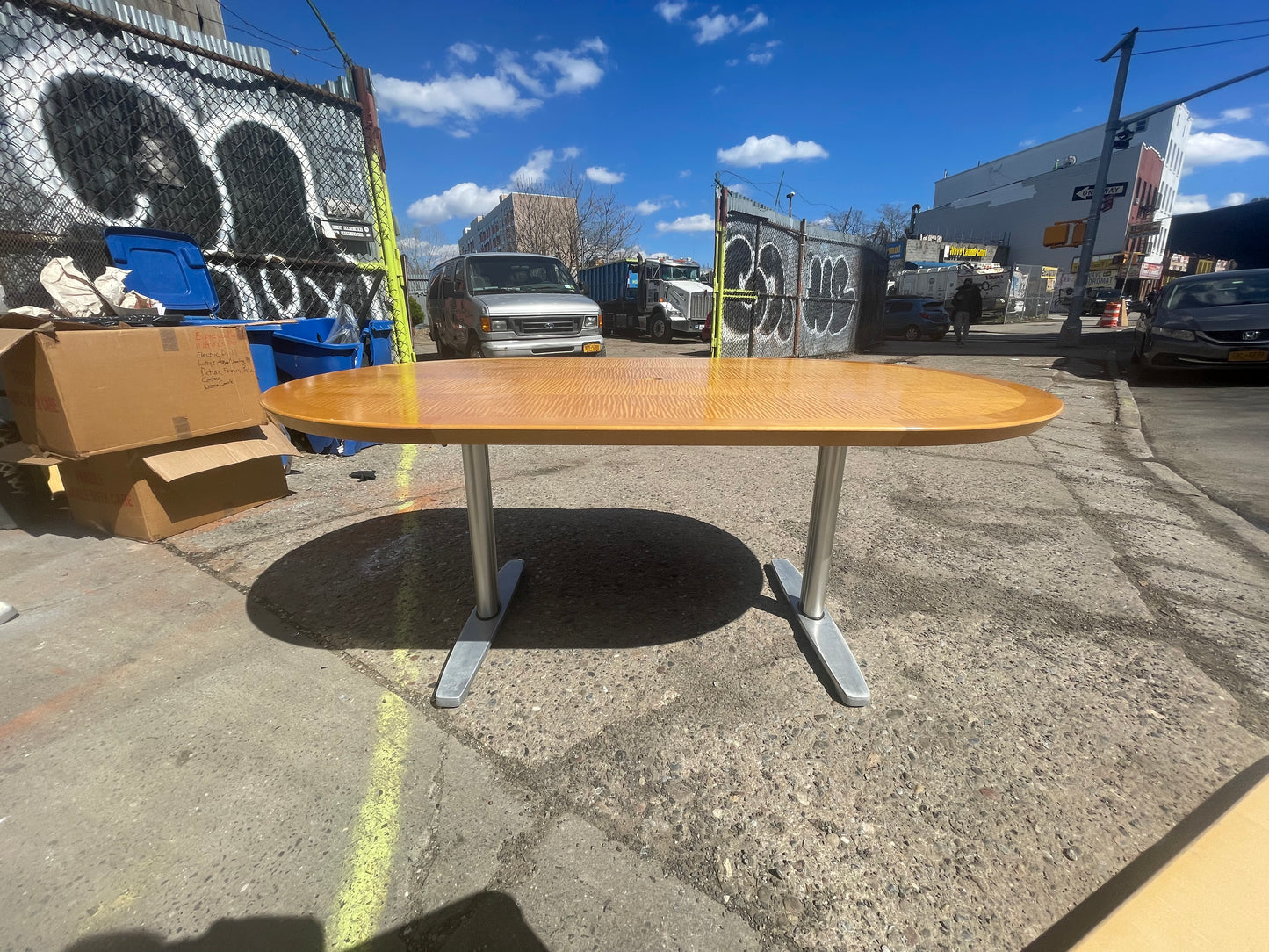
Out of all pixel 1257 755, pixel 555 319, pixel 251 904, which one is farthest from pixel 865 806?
pixel 555 319

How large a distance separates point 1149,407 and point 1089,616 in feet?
21.3

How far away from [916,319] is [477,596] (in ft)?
64.6

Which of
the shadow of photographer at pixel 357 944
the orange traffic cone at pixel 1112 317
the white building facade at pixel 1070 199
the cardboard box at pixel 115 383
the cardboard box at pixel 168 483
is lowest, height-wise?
the shadow of photographer at pixel 357 944

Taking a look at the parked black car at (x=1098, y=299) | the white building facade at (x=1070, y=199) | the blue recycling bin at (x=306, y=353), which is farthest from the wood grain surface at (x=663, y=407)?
the white building facade at (x=1070, y=199)

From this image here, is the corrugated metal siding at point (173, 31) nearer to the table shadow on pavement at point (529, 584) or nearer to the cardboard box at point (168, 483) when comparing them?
the cardboard box at point (168, 483)

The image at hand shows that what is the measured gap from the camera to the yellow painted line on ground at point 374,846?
3.69ft

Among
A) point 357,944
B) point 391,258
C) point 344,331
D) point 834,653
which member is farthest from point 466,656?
point 391,258

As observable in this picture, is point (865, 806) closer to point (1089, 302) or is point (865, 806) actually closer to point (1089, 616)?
point (1089, 616)

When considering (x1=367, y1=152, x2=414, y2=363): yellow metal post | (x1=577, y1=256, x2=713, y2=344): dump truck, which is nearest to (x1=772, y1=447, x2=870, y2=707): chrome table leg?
(x1=367, y1=152, x2=414, y2=363): yellow metal post

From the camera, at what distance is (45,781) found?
4.73 ft

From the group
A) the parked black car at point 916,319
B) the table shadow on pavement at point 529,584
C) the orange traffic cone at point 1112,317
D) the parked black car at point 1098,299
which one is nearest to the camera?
the table shadow on pavement at point 529,584

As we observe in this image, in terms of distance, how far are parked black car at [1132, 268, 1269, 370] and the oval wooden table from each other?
8.54 m

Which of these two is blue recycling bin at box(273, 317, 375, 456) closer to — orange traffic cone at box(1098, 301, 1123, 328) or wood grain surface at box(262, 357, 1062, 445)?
wood grain surface at box(262, 357, 1062, 445)

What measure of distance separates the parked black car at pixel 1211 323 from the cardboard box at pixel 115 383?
36.7 ft
